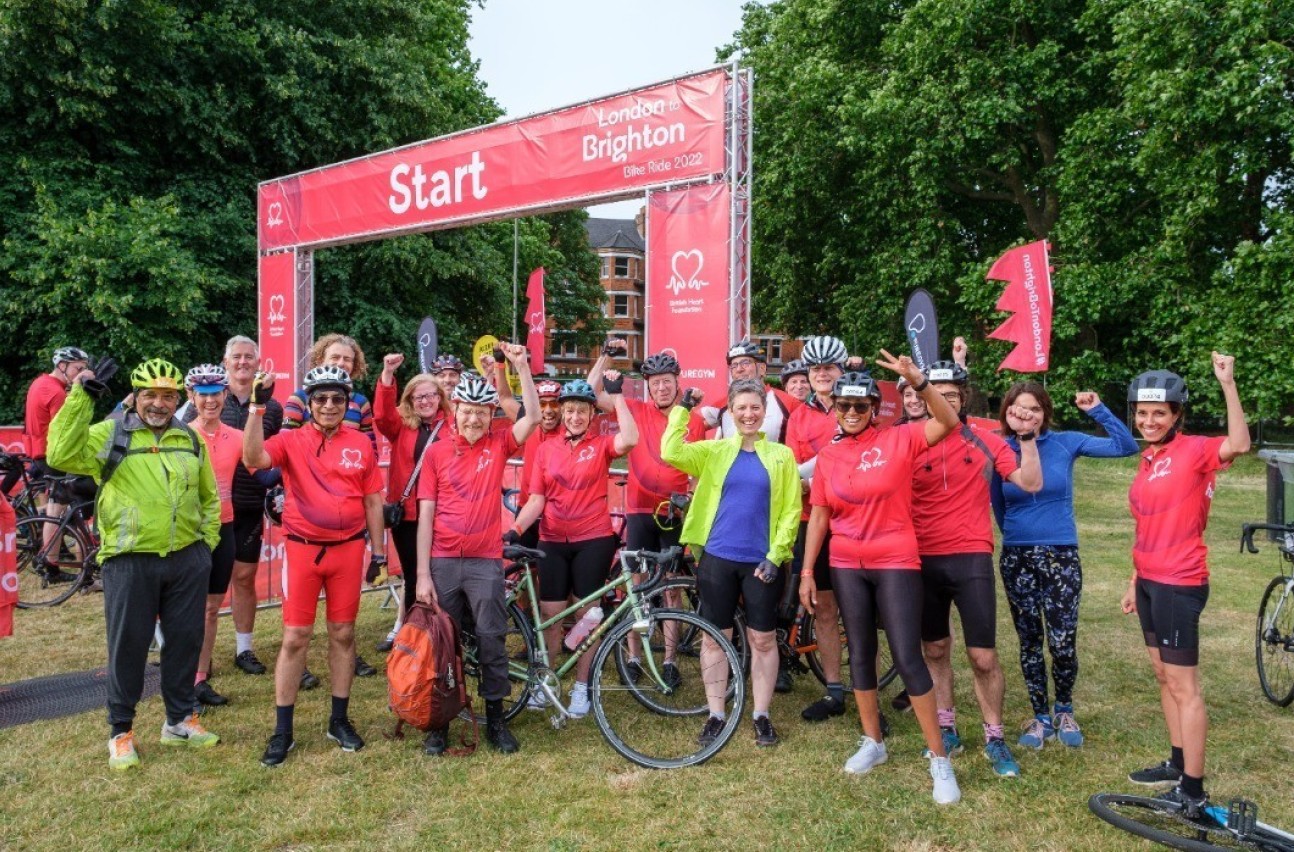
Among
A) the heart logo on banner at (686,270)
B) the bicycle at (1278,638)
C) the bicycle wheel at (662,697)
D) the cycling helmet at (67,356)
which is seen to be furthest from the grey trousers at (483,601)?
the cycling helmet at (67,356)

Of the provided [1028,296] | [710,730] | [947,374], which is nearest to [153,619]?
[710,730]

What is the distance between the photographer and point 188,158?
676 inches

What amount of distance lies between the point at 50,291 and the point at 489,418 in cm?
1284

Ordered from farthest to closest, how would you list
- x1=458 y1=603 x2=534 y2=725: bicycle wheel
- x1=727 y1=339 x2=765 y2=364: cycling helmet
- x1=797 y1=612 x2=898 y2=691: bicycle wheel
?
x1=727 y1=339 x2=765 y2=364: cycling helmet → x1=797 y1=612 x2=898 y2=691: bicycle wheel → x1=458 y1=603 x2=534 y2=725: bicycle wheel

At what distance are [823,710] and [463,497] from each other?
249 centimetres

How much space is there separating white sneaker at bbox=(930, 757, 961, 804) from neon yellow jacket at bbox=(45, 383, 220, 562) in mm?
3897

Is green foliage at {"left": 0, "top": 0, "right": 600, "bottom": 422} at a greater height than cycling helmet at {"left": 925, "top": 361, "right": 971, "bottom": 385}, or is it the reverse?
green foliage at {"left": 0, "top": 0, "right": 600, "bottom": 422}

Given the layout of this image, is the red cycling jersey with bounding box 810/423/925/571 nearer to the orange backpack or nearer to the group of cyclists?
the group of cyclists

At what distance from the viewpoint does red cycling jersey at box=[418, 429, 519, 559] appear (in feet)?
15.8

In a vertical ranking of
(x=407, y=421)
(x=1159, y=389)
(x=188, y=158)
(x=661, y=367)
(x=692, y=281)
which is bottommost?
(x=407, y=421)

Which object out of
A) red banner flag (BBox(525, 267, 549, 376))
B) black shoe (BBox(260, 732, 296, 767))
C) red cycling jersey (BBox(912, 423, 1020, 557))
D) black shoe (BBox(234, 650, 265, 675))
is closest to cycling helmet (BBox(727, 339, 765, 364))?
red cycling jersey (BBox(912, 423, 1020, 557))

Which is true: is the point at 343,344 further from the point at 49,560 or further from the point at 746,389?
the point at 49,560

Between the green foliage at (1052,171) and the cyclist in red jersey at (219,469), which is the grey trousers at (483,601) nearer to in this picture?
the cyclist in red jersey at (219,469)

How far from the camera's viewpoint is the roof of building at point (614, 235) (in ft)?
231
